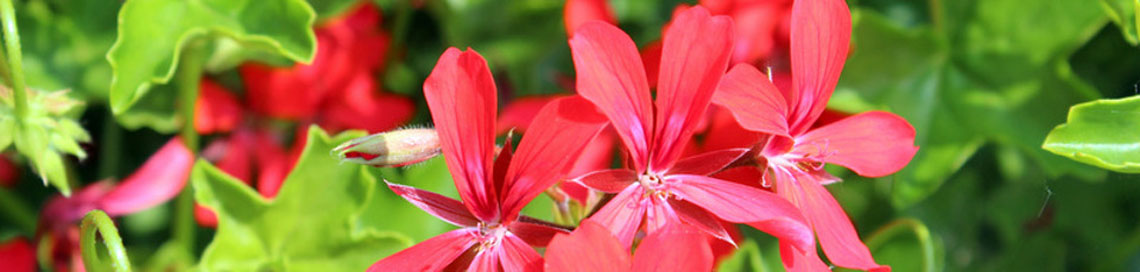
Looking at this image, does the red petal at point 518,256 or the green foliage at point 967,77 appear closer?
the red petal at point 518,256

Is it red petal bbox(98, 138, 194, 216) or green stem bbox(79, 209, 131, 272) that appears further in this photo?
red petal bbox(98, 138, 194, 216)

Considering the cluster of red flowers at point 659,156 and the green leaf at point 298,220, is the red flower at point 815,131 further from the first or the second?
the green leaf at point 298,220

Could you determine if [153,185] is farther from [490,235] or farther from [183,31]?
[490,235]

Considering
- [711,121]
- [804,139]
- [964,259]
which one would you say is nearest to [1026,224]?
[964,259]

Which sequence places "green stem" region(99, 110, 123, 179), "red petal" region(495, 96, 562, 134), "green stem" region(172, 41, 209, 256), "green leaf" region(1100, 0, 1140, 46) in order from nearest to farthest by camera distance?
"green leaf" region(1100, 0, 1140, 46)
"green stem" region(172, 41, 209, 256)
"red petal" region(495, 96, 562, 134)
"green stem" region(99, 110, 123, 179)

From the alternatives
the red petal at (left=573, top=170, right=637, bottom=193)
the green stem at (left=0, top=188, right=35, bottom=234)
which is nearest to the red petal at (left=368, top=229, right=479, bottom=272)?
the red petal at (left=573, top=170, right=637, bottom=193)

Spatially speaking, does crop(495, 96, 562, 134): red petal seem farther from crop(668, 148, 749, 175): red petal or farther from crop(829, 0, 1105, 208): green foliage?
crop(668, 148, 749, 175): red petal

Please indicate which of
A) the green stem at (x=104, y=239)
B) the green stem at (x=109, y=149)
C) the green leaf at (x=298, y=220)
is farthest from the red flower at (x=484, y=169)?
the green stem at (x=109, y=149)
